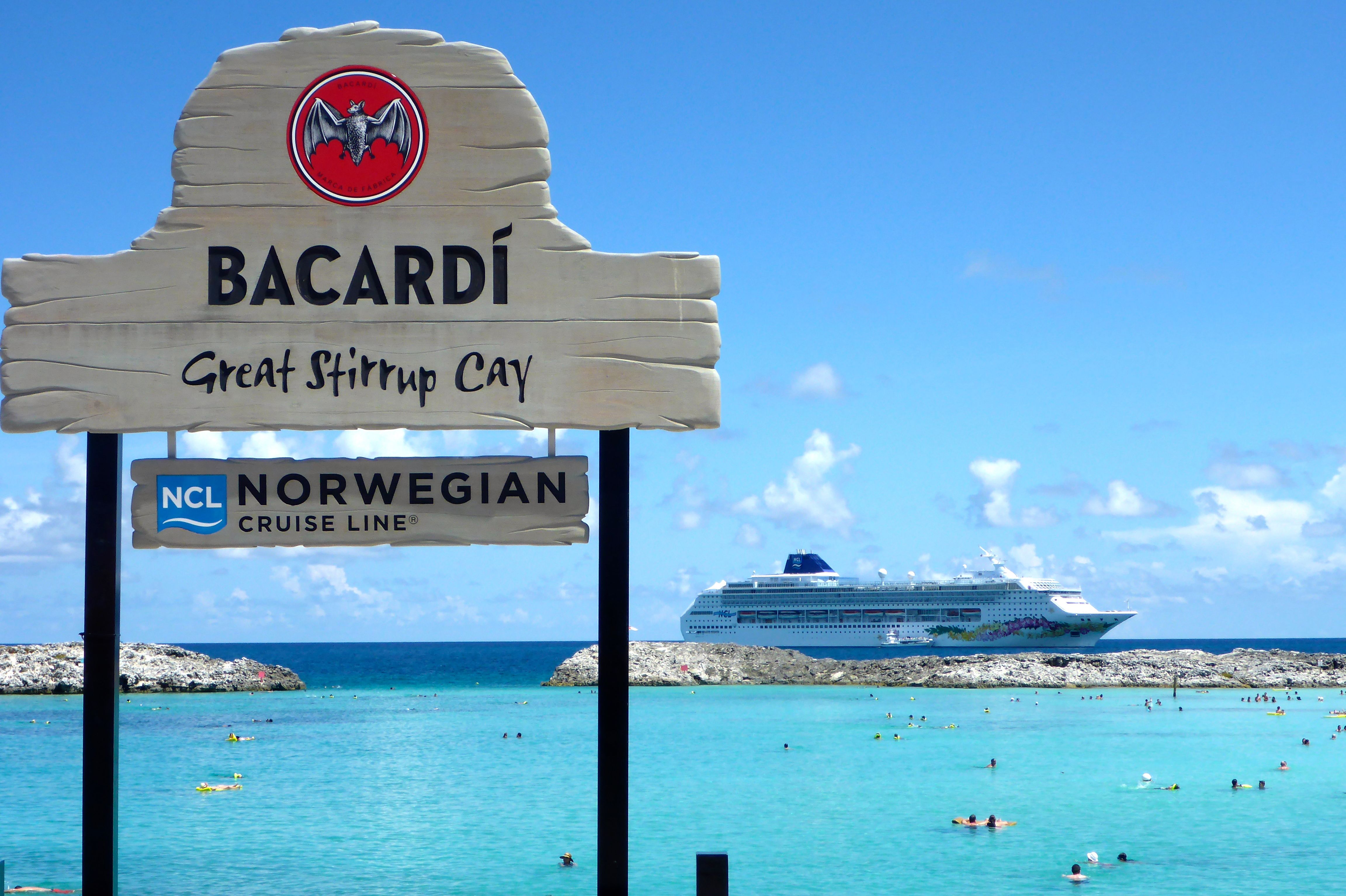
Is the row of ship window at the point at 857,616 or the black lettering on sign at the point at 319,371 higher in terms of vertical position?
the black lettering on sign at the point at 319,371

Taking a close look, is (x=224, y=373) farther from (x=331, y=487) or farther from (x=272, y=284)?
(x=331, y=487)

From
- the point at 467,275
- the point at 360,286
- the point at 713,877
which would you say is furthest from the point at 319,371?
the point at 713,877

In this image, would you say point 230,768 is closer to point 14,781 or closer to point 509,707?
point 14,781

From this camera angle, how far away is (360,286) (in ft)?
23.9

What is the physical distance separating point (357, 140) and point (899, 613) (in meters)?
111

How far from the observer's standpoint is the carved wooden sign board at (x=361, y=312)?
7188mm

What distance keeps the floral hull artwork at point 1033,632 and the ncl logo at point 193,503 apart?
111 metres

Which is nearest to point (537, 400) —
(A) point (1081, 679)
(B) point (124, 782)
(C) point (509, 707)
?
(B) point (124, 782)

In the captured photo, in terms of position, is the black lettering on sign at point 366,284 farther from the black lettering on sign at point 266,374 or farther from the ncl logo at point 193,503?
the ncl logo at point 193,503

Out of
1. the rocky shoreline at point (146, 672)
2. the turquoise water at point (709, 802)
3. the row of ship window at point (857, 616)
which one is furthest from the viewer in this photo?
the row of ship window at point (857, 616)

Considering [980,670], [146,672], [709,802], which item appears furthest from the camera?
[980,670]

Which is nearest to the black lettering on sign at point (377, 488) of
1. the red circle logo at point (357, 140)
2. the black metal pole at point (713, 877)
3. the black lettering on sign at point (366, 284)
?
the black lettering on sign at point (366, 284)

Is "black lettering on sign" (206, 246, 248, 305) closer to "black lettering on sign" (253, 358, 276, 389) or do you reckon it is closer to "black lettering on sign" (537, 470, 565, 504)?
"black lettering on sign" (253, 358, 276, 389)

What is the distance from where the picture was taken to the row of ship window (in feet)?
373
